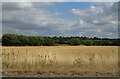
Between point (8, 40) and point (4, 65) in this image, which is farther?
point (8, 40)

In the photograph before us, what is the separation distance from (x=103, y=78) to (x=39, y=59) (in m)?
5.61

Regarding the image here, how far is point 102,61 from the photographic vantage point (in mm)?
14797

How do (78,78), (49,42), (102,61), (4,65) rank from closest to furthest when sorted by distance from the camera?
(78,78) → (4,65) → (102,61) → (49,42)

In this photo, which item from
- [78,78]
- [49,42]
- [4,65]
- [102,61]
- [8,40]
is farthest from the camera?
[49,42]

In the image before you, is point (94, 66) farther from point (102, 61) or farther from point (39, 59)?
point (39, 59)

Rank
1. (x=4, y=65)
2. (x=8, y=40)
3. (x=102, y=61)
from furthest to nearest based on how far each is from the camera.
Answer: (x=8, y=40) → (x=102, y=61) → (x=4, y=65)

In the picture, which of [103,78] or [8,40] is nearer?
[103,78]

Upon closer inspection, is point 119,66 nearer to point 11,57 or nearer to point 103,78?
point 103,78

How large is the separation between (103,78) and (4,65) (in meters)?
5.48

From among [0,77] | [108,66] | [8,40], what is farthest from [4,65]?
[8,40]

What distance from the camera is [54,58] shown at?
1527 cm

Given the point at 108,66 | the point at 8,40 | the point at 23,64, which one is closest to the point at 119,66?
the point at 108,66

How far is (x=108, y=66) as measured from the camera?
1373 centimetres

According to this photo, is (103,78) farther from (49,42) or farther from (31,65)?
(49,42)
